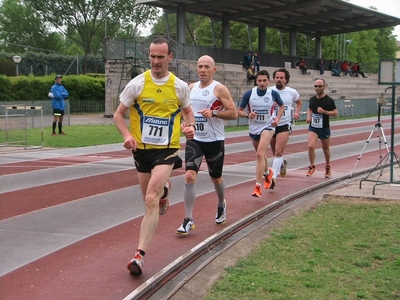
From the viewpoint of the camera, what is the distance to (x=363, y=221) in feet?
29.2

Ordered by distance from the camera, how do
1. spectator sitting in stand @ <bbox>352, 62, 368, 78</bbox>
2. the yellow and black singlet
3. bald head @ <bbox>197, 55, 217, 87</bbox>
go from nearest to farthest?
the yellow and black singlet
bald head @ <bbox>197, 55, 217, 87</bbox>
spectator sitting in stand @ <bbox>352, 62, 368, 78</bbox>

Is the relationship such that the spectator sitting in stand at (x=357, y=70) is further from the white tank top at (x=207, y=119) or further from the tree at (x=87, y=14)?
the white tank top at (x=207, y=119)

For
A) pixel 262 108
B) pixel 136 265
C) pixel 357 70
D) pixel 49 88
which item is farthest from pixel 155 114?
pixel 357 70

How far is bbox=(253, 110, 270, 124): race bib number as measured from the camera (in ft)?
36.3

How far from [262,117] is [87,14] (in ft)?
234

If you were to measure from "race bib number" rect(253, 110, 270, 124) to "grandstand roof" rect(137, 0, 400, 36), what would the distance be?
1244 inches

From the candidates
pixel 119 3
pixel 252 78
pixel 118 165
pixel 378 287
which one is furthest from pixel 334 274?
pixel 119 3

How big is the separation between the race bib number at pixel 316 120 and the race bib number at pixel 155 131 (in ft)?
24.3

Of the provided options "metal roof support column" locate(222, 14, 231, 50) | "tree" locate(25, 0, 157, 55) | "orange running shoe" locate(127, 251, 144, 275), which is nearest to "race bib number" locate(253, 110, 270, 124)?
"orange running shoe" locate(127, 251, 144, 275)

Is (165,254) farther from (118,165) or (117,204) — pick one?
(118,165)

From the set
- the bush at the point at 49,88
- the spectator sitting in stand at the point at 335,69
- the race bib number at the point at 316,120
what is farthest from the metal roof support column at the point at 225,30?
the race bib number at the point at 316,120

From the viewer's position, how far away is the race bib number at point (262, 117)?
11.1 meters

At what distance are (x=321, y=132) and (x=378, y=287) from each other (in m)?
7.91

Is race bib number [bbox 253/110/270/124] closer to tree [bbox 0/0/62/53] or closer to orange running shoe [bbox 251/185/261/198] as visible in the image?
orange running shoe [bbox 251/185/261/198]
